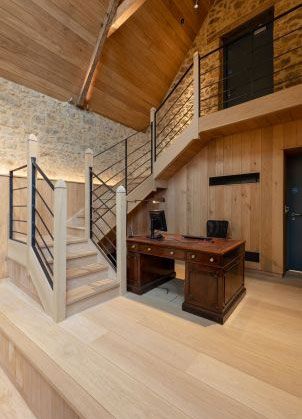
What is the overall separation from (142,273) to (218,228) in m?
1.83

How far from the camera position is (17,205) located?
3670 millimetres

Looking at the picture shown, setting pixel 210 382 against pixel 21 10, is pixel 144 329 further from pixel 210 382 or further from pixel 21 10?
pixel 21 10

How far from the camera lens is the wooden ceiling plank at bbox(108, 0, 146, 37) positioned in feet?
12.8

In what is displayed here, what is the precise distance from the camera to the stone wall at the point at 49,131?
12.6 feet

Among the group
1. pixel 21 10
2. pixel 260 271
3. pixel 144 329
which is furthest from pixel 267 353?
pixel 21 10

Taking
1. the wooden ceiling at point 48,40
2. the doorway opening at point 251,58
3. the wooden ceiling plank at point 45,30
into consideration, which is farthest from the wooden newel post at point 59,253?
the doorway opening at point 251,58

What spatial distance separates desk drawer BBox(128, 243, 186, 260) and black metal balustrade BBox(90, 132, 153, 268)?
43 cm

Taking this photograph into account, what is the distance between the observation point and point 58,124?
4.55 metres

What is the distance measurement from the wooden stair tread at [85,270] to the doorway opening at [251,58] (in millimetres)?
3909

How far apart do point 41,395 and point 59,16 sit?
5.04 m

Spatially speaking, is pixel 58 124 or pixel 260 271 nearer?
pixel 260 271

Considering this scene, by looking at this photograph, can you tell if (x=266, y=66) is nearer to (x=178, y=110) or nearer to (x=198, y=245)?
(x=178, y=110)

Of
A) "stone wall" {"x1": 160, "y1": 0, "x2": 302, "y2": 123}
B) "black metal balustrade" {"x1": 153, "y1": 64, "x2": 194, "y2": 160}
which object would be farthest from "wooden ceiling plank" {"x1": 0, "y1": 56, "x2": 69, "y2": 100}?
"stone wall" {"x1": 160, "y1": 0, "x2": 302, "y2": 123}

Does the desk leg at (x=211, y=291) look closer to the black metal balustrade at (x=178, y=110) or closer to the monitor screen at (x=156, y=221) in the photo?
the monitor screen at (x=156, y=221)
